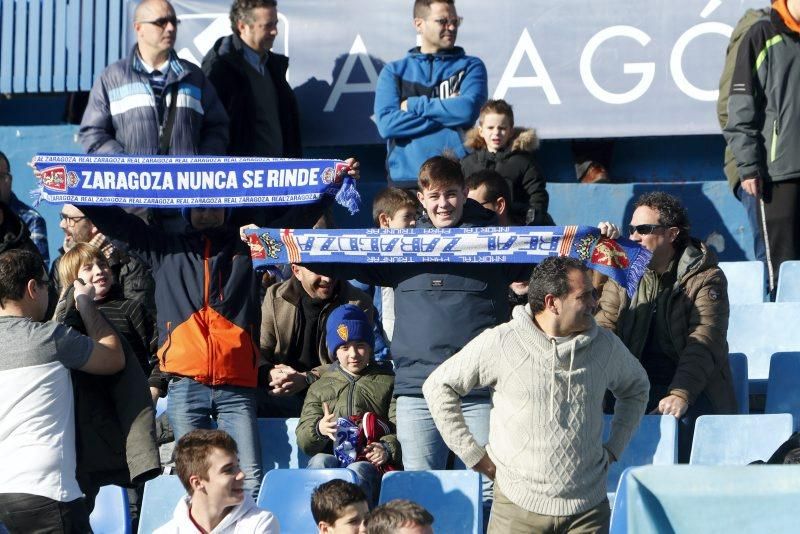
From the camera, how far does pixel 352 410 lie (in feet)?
22.1

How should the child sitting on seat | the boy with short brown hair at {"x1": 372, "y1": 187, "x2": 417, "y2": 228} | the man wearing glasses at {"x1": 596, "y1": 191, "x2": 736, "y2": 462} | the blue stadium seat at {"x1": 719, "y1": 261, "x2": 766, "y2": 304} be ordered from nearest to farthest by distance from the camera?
the child sitting on seat → the man wearing glasses at {"x1": 596, "y1": 191, "x2": 736, "y2": 462} → the boy with short brown hair at {"x1": 372, "y1": 187, "x2": 417, "y2": 228} → the blue stadium seat at {"x1": 719, "y1": 261, "x2": 766, "y2": 304}

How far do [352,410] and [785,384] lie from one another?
7.05ft

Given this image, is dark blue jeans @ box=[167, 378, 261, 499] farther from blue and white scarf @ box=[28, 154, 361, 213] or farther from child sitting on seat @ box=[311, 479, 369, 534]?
child sitting on seat @ box=[311, 479, 369, 534]

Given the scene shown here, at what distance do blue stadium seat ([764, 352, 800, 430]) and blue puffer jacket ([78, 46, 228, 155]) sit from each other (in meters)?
3.46

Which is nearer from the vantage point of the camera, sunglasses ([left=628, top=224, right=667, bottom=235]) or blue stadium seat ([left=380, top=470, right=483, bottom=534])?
blue stadium seat ([left=380, top=470, right=483, bottom=534])

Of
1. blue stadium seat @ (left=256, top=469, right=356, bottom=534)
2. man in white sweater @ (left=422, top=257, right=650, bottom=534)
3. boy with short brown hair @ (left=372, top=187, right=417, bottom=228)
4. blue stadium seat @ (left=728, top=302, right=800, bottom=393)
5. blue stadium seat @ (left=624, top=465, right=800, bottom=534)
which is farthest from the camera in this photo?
blue stadium seat @ (left=728, top=302, right=800, bottom=393)

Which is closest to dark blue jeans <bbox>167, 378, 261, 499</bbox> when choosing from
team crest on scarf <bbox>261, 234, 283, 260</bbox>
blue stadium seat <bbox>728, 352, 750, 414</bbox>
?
team crest on scarf <bbox>261, 234, 283, 260</bbox>

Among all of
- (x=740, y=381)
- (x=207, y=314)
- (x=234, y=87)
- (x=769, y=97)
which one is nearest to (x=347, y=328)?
(x=207, y=314)

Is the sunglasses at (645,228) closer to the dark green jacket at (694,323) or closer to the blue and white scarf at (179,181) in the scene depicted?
the dark green jacket at (694,323)

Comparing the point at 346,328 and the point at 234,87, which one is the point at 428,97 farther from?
the point at 346,328

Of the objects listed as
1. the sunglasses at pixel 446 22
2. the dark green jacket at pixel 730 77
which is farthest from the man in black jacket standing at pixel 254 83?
the dark green jacket at pixel 730 77

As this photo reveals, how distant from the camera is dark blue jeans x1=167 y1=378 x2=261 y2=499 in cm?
688

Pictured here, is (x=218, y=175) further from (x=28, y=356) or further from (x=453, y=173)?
(x=28, y=356)

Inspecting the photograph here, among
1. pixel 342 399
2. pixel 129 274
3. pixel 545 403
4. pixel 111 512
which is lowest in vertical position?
pixel 111 512
